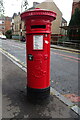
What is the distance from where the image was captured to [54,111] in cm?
270

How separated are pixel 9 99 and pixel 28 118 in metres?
0.88

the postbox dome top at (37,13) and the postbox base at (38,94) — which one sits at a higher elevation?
the postbox dome top at (37,13)

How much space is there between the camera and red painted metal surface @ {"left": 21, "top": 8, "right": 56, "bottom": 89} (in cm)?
264

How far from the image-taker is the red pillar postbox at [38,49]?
2.64 meters

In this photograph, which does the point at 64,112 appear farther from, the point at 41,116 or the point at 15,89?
the point at 15,89

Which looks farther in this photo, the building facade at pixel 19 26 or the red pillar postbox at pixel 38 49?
the building facade at pixel 19 26

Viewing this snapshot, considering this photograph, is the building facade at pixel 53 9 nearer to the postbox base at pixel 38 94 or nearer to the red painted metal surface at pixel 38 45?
the red painted metal surface at pixel 38 45

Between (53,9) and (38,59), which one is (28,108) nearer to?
(38,59)

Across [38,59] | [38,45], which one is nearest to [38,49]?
[38,45]

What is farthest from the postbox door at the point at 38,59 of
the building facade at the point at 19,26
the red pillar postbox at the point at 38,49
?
the building facade at the point at 19,26

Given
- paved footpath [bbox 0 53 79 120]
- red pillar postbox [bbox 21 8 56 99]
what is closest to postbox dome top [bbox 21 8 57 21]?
red pillar postbox [bbox 21 8 56 99]

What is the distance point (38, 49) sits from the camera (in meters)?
2.75

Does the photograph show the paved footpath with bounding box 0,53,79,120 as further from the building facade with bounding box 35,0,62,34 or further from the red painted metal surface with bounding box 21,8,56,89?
the building facade with bounding box 35,0,62,34

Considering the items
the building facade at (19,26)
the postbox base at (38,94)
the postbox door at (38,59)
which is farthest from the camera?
the building facade at (19,26)
